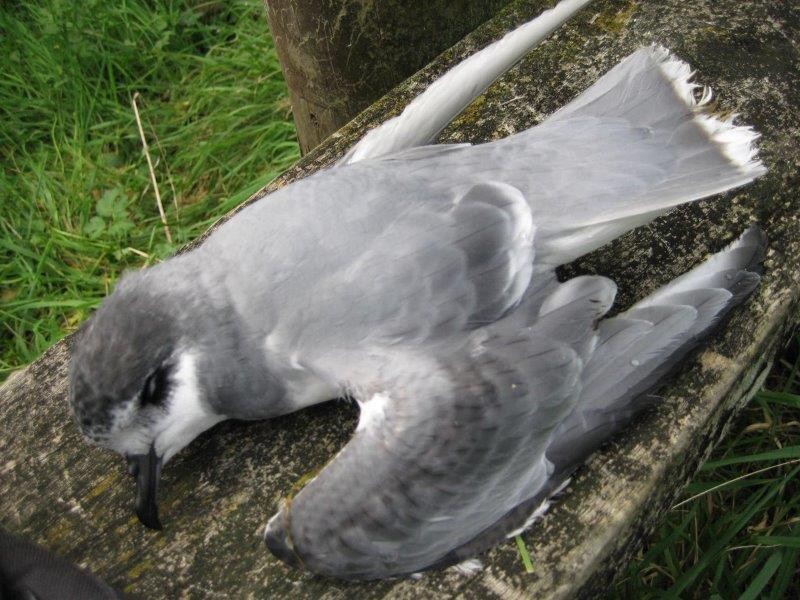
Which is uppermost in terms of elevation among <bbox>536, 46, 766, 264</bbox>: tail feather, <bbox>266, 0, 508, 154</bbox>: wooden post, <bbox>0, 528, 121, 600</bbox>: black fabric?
<bbox>266, 0, 508, 154</bbox>: wooden post

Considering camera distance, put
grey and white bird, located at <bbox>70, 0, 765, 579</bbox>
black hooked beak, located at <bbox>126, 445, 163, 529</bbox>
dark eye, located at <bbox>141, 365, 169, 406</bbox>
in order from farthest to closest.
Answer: black hooked beak, located at <bbox>126, 445, 163, 529</bbox>, dark eye, located at <bbox>141, 365, 169, 406</bbox>, grey and white bird, located at <bbox>70, 0, 765, 579</bbox>

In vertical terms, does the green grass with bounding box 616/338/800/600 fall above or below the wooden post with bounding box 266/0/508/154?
below

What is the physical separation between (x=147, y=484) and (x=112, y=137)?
8.87 ft

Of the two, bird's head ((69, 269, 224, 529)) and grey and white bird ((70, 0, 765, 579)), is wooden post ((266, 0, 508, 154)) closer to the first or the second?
grey and white bird ((70, 0, 765, 579))

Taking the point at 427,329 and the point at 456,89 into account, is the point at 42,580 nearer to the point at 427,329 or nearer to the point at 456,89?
the point at 427,329

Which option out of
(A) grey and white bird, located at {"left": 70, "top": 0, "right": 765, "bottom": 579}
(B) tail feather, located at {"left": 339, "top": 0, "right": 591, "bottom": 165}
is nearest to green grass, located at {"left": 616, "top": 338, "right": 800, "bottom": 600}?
(A) grey and white bird, located at {"left": 70, "top": 0, "right": 765, "bottom": 579}

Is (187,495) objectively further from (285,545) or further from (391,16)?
(391,16)

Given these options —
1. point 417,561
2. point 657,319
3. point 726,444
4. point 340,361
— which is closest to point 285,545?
point 417,561

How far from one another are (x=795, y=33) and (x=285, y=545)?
91.4 inches

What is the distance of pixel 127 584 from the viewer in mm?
2139

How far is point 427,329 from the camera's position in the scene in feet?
6.47

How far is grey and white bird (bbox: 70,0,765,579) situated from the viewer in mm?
1899

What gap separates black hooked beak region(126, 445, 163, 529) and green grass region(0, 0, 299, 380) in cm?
179

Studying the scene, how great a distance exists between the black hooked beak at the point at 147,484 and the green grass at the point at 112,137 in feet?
5.87
